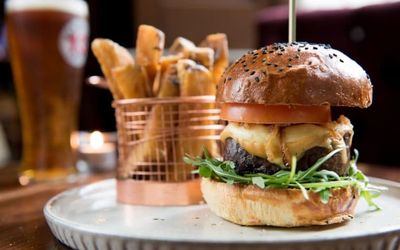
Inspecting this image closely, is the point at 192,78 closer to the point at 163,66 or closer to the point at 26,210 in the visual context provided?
the point at 163,66

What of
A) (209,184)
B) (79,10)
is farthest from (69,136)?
(209,184)

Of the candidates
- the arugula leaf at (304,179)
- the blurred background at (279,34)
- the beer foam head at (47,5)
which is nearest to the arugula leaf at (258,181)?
the arugula leaf at (304,179)

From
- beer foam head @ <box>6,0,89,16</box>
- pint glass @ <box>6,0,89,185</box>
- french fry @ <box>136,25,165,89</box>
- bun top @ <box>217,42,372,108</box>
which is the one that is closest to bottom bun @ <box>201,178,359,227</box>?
bun top @ <box>217,42,372,108</box>

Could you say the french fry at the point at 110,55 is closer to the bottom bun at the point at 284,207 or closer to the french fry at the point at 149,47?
the french fry at the point at 149,47

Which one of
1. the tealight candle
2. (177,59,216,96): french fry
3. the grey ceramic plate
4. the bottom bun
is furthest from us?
the tealight candle

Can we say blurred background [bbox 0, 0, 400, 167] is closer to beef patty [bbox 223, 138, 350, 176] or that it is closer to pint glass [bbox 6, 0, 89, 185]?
pint glass [bbox 6, 0, 89, 185]

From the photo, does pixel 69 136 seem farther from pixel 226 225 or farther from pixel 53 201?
pixel 226 225

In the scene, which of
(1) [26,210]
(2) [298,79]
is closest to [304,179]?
(2) [298,79]
